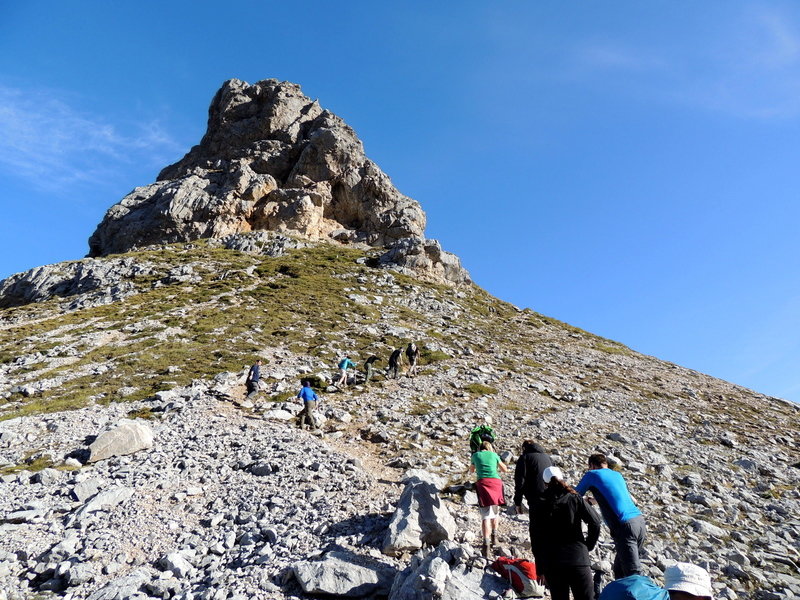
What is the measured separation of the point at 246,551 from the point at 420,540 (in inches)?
141

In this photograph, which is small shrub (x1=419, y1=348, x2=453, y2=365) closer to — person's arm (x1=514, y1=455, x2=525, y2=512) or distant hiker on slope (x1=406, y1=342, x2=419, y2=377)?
distant hiker on slope (x1=406, y1=342, x2=419, y2=377)

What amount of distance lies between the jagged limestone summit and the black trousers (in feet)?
4.97

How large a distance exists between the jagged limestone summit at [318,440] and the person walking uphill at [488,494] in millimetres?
511

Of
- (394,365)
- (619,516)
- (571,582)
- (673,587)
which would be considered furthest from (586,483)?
(394,365)

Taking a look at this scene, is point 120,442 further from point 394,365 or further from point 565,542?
point 394,365

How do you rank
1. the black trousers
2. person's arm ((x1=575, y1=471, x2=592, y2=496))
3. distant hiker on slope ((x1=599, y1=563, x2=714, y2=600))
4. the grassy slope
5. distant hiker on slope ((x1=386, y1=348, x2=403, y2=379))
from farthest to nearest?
distant hiker on slope ((x1=386, y1=348, x2=403, y2=379)) → the grassy slope → person's arm ((x1=575, y1=471, x2=592, y2=496)) → the black trousers → distant hiker on slope ((x1=599, y1=563, x2=714, y2=600))

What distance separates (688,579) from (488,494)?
506 cm

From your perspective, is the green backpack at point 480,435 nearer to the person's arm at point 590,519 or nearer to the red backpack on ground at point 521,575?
the red backpack on ground at point 521,575

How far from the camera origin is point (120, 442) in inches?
580

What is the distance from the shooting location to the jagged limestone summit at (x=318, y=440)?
8.63m

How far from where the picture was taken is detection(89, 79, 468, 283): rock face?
241 ft

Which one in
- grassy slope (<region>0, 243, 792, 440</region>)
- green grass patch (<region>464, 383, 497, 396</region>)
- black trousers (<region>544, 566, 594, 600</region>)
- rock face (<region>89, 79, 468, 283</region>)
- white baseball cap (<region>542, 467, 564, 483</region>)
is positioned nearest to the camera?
black trousers (<region>544, 566, 594, 600</region>)

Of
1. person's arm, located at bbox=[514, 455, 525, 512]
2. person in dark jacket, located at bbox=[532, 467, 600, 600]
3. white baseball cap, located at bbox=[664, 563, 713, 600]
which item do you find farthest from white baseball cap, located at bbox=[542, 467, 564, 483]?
white baseball cap, located at bbox=[664, 563, 713, 600]

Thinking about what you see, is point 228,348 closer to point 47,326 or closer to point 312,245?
point 47,326
